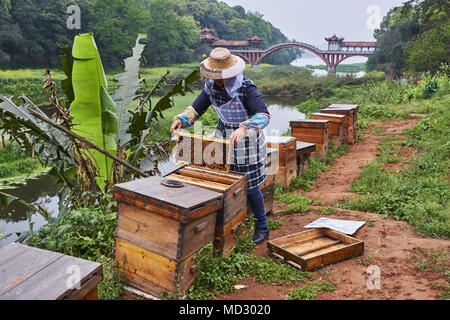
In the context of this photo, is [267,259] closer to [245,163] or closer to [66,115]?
[245,163]

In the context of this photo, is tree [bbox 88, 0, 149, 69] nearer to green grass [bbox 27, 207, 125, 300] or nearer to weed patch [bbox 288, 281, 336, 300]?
→ green grass [bbox 27, 207, 125, 300]

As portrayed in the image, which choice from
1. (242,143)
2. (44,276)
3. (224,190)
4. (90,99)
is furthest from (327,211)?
(44,276)

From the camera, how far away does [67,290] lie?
2.24 meters

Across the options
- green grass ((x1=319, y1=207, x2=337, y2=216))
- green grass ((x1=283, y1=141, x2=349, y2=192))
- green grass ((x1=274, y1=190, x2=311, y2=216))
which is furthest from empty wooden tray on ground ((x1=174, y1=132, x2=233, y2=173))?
green grass ((x1=283, y1=141, x2=349, y2=192))

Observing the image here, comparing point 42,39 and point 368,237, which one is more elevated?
point 42,39

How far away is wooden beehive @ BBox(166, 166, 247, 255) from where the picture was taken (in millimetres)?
3490

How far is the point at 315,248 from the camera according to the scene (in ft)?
13.3

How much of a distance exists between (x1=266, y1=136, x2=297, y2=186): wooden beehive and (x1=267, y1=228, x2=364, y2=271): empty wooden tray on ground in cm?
216

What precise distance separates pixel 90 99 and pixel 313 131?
5026 millimetres

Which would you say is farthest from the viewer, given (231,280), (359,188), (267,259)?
(359,188)

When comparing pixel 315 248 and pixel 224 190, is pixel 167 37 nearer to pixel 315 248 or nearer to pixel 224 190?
pixel 315 248

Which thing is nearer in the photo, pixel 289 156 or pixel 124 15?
pixel 289 156

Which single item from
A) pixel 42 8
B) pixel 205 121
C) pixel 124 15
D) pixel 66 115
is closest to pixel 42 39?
pixel 42 8
